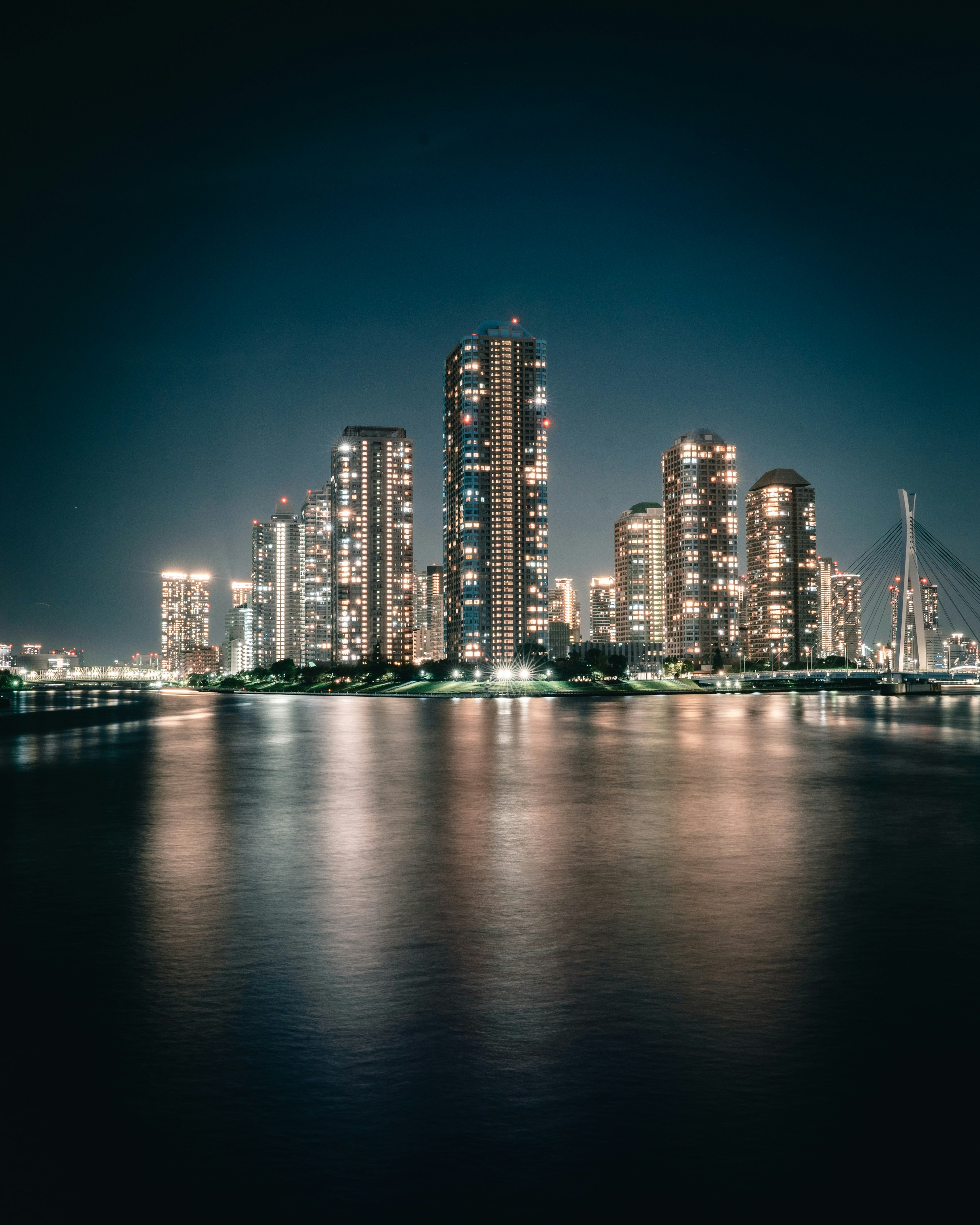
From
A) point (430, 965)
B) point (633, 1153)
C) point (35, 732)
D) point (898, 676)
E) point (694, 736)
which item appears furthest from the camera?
point (898, 676)

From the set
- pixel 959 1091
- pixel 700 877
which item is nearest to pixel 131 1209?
pixel 959 1091

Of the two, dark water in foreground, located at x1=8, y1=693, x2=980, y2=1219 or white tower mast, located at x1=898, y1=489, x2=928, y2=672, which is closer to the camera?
dark water in foreground, located at x1=8, y1=693, x2=980, y2=1219

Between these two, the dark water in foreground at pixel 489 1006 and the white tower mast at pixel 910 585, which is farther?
the white tower mast at pixel 910 585

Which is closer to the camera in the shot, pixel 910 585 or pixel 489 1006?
pixel 489 1006

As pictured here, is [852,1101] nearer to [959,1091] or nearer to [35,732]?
[959,1091]

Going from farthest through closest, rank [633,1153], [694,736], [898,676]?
1. [898,676]
2. [694,736]
3. [633,1153]

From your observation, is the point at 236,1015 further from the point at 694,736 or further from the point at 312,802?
the point at 694,736

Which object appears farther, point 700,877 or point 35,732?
point 35,732
